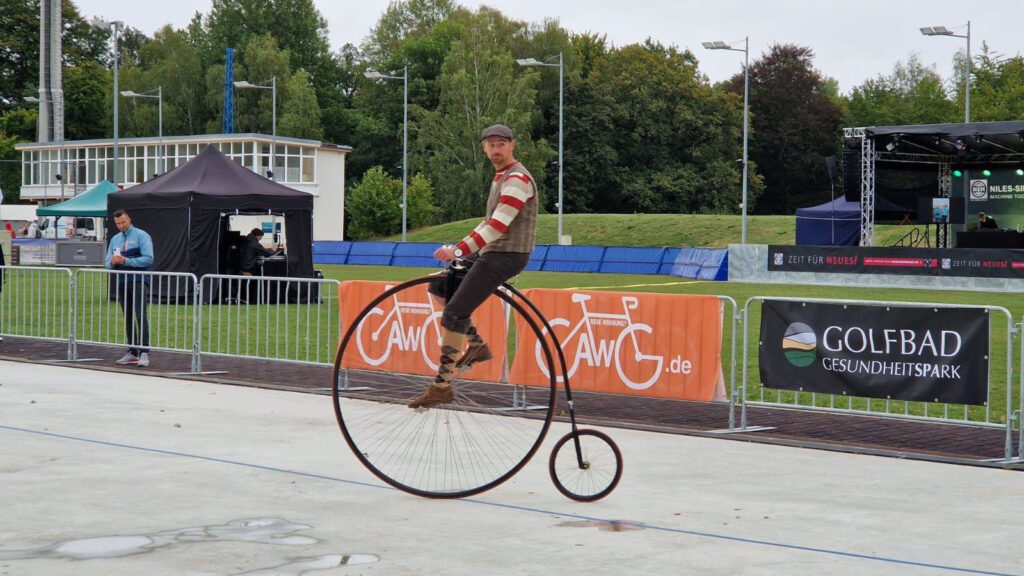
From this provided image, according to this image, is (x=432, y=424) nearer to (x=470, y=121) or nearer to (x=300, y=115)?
(x=470, y=121)

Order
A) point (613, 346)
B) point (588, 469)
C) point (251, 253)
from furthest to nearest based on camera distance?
point (251, 253) < point (613, 346) < point (588, 469)

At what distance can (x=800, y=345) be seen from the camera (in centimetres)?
1061

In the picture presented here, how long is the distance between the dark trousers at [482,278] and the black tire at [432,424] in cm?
11

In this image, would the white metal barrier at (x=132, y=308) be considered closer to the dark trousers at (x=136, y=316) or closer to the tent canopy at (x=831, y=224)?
the dark trousers at (x=136, y=316)

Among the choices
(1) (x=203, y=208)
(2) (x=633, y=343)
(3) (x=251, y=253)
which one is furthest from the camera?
(3) (x=251, y=253)

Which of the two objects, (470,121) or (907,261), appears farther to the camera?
(470,121)

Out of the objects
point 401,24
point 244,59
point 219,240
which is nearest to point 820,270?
point 219,240

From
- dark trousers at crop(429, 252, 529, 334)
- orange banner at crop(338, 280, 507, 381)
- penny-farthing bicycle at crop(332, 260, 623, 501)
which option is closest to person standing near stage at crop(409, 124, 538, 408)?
dark trousers at crop(429, 252, 529, 334)

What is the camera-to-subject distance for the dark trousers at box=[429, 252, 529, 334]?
727 cm

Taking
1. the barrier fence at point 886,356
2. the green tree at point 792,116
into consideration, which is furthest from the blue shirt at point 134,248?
the green tree at point 792,116

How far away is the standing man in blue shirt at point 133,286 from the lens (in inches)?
614

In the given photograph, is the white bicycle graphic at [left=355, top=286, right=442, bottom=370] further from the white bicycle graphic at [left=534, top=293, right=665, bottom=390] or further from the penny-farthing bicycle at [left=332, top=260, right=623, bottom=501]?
the white bicycle graphic at [left=534, top=293, right=665, bottom=390]

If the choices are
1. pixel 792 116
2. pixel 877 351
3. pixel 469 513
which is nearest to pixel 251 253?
pixel 877 351

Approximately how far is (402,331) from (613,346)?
2.42 metres
